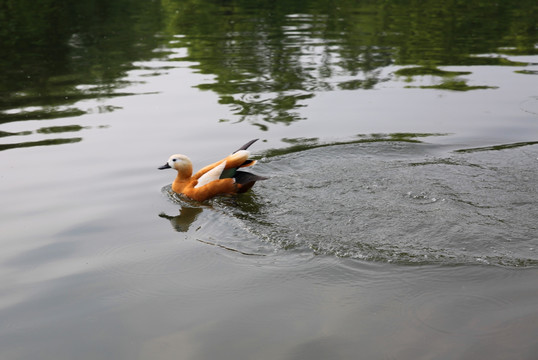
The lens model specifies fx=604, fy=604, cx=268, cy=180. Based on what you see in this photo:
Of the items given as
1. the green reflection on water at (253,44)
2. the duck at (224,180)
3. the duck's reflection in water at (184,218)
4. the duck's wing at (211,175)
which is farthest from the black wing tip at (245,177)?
the green reflection on water at (253,44)

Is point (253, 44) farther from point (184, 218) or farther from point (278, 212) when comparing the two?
point (278, 212)

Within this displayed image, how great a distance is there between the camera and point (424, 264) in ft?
17.9

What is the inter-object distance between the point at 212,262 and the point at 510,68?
10341 mm

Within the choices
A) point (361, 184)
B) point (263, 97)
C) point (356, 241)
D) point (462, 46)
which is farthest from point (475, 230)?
point (462, 46)

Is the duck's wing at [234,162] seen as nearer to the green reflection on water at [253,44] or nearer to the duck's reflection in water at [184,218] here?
the duck's reflection in water at [184,218]

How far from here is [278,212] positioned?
22.2ft

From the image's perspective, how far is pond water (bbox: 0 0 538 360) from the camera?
15.2 feet

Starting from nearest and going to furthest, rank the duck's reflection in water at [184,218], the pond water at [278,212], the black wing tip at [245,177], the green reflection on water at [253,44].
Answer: the pond water at [278,212] < the duck's reflection in water at [184,218] < the black wing tip at [245,177] < the green reflection on water at [253,44]

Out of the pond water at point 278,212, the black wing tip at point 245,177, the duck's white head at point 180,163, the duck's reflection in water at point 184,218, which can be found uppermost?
the duck's white head at point 180,163

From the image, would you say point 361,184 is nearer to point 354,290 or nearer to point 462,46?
point 354,290

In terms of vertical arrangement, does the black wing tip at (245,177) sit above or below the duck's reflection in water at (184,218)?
above

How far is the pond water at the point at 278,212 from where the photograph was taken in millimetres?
4641

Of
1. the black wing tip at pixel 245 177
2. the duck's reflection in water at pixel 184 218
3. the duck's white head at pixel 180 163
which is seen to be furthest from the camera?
the duck's white head at pixel 180 163

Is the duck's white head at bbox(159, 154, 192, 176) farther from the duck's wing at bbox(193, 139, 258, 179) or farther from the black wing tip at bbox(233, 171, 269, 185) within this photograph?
the black wing tip at bbox(233, 171, 269, 185)
